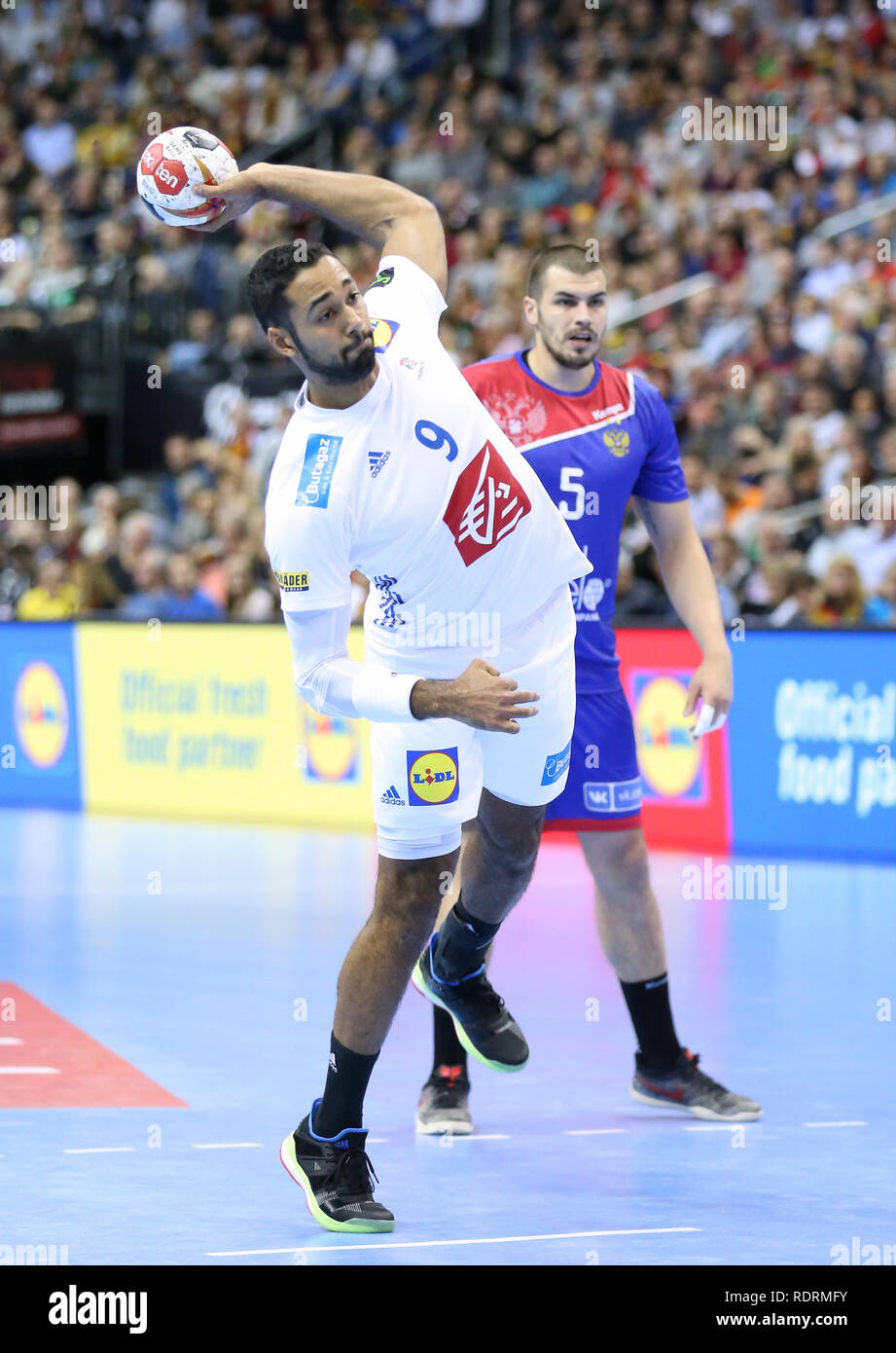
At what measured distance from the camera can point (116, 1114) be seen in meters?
5.88

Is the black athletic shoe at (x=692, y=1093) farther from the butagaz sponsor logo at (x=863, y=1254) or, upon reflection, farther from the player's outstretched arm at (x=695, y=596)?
the butagaz sponsor logo at (x=863, y=1254)

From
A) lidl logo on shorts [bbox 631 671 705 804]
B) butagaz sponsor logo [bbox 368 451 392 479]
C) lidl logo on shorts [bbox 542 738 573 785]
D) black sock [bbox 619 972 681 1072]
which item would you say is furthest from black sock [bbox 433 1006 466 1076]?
lidl logo on shorts [bbox 631 671 705 804]

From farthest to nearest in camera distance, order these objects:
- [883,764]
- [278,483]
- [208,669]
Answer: [208,669] < [883,764] < [278,483]

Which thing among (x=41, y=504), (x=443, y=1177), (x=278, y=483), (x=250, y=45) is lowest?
(x=443, y=1177)

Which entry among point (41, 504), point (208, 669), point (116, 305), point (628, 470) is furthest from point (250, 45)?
point (628, 470)

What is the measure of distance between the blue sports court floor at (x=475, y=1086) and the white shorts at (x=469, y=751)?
3.13ft

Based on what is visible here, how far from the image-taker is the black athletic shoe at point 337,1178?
15.4 ft

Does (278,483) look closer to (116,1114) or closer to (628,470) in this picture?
(628,470)

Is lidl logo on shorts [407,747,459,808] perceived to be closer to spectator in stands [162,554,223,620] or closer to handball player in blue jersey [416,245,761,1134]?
handball player in blue jersey [416,245,761,1134]

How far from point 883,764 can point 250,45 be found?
13374mm

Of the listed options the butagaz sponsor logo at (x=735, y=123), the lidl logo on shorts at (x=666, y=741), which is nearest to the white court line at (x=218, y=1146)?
the lidl logo on shorts at (x=666, y=741)

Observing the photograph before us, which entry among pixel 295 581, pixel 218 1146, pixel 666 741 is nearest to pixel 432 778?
pixel 295 581

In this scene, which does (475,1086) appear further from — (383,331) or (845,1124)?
(383,331)

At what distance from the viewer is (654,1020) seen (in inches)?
237
